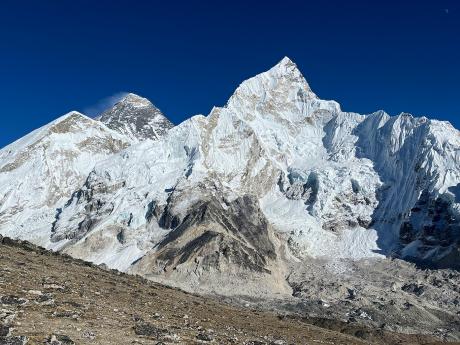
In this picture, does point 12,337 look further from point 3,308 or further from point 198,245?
point 198,245

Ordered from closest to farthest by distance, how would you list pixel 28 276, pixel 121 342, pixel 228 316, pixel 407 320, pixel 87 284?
pixel 121 342
pixel 28 276
pixel 87 284
pixel 228 316
pixel 407 320

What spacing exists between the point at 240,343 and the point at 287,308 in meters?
137

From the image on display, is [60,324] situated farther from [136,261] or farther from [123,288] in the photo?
[136,261]

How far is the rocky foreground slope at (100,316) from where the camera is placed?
894 inches

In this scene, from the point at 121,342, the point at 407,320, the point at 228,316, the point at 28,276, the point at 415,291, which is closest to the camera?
the point at 121,342

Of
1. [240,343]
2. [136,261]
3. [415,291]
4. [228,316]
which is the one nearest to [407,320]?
[415,291]

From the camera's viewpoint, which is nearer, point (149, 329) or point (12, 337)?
point (12, 337)

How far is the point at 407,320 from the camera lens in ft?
525

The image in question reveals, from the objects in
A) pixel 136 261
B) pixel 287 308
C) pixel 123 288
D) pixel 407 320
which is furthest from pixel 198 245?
pixel 123 288

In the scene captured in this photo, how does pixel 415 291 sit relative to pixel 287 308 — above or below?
above

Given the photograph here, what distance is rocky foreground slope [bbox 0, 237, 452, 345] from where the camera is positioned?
22719 mm

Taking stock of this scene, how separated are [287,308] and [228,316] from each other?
125 meters

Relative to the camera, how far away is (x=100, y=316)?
27047 mm

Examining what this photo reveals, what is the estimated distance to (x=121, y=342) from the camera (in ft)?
75.8
